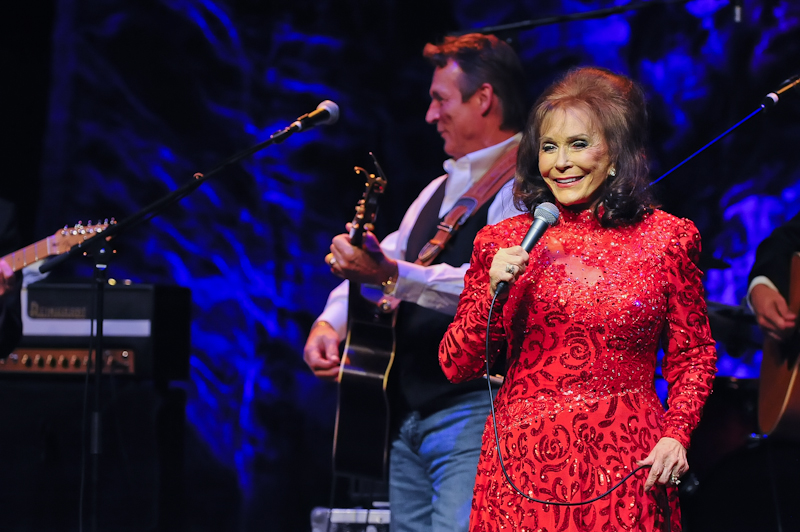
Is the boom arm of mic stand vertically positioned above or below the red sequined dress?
above

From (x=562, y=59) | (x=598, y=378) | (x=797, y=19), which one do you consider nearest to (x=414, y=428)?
(x=598, y=378)

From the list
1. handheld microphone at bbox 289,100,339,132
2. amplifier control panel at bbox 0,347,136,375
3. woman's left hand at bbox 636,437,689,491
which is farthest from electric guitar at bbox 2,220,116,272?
woman's left hand at bbox 636,437,689,491

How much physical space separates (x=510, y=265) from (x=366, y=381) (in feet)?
3.89

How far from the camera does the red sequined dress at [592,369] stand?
168 centimetres

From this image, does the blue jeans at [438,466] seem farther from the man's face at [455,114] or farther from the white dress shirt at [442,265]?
the man's face at [455,114]

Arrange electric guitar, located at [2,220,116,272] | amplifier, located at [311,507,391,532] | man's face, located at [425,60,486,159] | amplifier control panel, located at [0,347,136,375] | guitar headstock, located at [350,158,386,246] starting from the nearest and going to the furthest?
guitar headstock, located at [350,158,386,246] < man's face, located at [425,60,486,159] < electric guitar, located at [2,220,116,272] < amplifier, located at [311,507,391,532] < amplifier control panel, located at [0,347,136,375]

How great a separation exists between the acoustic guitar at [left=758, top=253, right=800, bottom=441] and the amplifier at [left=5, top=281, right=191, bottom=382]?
249 centimetres

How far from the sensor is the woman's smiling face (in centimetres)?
180

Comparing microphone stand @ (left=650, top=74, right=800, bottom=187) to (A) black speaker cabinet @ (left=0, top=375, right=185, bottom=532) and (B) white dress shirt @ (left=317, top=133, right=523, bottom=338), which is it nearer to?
(B) white dress shirt @ (left=317, top=133, right=523, bottom=338)

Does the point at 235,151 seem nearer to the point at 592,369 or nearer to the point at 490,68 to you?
the point at 490,68

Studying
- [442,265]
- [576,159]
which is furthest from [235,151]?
[576,159]

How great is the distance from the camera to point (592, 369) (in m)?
1.72

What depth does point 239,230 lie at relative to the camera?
4805 millimetres

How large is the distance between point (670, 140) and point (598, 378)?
2.46 meters
